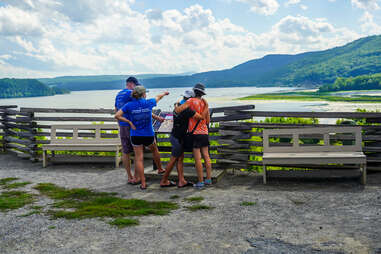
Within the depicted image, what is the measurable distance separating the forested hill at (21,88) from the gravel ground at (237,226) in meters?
153

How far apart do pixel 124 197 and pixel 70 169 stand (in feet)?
12.0

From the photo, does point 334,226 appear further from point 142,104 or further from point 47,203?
point 47,203

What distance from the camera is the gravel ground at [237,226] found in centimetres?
451

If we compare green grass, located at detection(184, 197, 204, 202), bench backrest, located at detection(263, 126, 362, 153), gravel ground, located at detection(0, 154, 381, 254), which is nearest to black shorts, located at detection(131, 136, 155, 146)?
gravel ground, located at detection(0, 154, 381, 254)

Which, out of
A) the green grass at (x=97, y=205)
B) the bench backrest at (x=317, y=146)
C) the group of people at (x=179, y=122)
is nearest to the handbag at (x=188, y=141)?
Answer: the group of people at (x=179, y=122)

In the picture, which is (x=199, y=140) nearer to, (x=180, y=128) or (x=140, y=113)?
(x=180, y=128)

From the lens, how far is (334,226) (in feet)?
16.8

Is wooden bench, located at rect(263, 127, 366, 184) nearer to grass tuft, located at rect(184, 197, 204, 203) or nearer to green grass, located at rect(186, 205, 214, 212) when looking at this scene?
grass tuft, located at rect(184, 197, 204, 203)

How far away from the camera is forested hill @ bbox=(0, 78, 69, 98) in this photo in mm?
146000

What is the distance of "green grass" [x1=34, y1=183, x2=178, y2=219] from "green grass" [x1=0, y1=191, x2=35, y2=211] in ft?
1.19

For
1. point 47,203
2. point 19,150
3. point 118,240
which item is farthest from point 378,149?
point 19,150

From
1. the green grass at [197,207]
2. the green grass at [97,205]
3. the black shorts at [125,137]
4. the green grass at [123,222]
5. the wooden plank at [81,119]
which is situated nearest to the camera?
the green grass at [123,222]

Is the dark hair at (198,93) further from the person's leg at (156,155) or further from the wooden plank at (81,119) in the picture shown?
the wooden plank at (81,119)

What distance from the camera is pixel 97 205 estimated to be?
6570 mm
